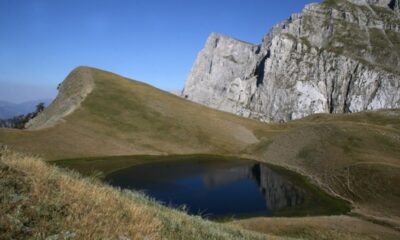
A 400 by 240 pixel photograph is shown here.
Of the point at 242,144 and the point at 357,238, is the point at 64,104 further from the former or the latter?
the point at 357,238

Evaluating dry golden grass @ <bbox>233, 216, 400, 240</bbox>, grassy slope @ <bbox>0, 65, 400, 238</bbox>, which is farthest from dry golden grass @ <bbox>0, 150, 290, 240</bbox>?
grassy slope @ <bbox>0, 65, 400, 238</bbox>

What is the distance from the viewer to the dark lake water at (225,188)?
48.8 meters

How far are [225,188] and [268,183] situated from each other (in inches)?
366

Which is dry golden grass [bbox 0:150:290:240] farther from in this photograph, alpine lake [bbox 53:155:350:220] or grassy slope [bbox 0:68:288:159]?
grassy slope [bbox 0:68:288:159]

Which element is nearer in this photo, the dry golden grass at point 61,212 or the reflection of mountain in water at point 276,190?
the dry golden grass at point 61,212

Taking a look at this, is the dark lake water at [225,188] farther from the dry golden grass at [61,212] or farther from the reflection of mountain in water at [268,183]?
the dry golden grass at [61,212]

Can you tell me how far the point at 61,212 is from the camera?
28.5 ft

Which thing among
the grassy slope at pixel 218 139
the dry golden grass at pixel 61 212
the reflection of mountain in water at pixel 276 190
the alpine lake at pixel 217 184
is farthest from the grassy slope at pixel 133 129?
the dry golden grass at pixel 61 212

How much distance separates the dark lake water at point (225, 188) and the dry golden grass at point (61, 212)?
30.5 meters

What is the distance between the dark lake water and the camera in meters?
48.8

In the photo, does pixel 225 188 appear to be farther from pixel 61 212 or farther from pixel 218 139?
pixel 61 212

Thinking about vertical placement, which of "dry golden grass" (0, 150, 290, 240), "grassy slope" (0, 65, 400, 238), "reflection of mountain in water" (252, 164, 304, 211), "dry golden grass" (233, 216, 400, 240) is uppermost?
"grassy slope" (0, 65, 400, 238)

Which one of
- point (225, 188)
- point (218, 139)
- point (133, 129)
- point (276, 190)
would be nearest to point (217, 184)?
point (225, 188)

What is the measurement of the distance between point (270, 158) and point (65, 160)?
4454 centimetres
